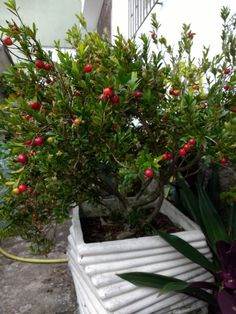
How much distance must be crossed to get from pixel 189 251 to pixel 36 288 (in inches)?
39.2

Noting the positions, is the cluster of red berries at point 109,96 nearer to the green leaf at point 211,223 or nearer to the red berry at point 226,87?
the red berry at point 226,87

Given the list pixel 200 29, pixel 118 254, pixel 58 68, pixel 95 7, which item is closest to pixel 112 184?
pixel 118 254

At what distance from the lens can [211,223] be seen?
1110 mm

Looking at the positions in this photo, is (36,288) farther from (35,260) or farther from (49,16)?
(49,16)

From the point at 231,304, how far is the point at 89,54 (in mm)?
790

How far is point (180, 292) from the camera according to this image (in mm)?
1006

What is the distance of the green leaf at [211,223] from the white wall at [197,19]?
75 cm

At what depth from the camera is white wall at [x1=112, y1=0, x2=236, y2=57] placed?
147 centimetres

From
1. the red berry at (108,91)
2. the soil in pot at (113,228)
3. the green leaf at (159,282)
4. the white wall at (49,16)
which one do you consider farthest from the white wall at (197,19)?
the white wall at (49,16)

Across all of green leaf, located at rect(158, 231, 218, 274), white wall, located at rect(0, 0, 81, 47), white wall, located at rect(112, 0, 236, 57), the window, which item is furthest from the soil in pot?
white wall, located at rect(0, 0, 81, 47)

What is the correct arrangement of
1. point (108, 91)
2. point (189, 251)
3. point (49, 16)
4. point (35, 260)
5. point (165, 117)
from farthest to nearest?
point (49, 16) < point (35, 260) < point (189, 251) < point (165, 117) < point (108, 91)

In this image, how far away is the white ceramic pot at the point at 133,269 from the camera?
925mm

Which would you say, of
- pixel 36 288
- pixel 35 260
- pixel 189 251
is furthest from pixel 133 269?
pixel 35 260

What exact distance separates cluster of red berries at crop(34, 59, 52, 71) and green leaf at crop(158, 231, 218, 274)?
60 cm
